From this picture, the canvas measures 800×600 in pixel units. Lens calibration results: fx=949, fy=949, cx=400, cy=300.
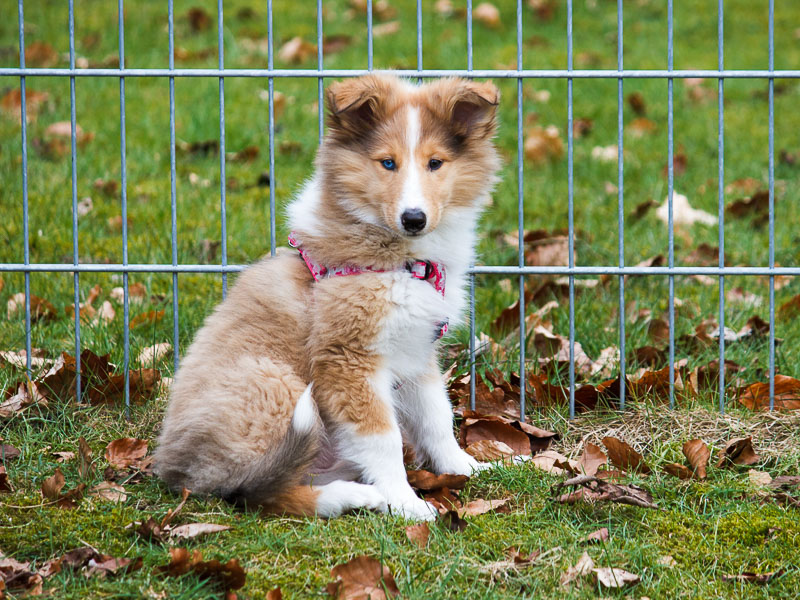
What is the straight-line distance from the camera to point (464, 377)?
13.6 feet

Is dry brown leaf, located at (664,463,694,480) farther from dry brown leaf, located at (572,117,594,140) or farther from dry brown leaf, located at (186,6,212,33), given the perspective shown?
dry brown leaf, located at (186,6,212,33)

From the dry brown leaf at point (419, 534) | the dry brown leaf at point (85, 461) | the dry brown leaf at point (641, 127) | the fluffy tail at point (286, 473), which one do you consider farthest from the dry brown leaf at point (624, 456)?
the dry brown leaf at point (641, 127)

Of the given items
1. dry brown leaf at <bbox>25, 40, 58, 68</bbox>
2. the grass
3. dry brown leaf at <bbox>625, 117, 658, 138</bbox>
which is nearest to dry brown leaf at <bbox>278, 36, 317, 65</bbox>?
the grass

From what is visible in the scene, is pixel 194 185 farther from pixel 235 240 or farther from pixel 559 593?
pixel 559 593

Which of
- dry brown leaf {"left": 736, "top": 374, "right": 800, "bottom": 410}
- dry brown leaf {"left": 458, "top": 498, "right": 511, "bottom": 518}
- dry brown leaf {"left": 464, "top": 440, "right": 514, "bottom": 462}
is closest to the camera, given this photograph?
dry brown leaf {"left": 458, "top": 498, "right": 511, "bottom": 518}

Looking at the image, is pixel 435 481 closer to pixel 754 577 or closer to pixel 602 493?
pixel 602 493

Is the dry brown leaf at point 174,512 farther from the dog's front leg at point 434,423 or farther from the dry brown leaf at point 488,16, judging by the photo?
the dry brown leaf at point 488,16

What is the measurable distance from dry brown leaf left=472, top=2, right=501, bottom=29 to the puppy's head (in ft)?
20.4

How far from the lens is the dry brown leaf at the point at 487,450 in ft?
11.8

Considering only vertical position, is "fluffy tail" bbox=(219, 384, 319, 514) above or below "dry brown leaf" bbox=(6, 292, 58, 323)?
below

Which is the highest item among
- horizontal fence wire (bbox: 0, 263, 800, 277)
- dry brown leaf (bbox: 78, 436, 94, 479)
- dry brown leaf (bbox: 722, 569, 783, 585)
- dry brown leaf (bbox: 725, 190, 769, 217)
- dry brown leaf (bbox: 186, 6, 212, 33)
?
dry brown leaf (bbox: 186, 6, 212, 33)

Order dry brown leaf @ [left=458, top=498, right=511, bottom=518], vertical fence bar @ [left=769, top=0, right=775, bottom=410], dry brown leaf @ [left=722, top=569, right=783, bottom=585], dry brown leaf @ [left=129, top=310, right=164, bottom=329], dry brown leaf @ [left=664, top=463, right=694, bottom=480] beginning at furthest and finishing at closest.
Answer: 1. dry brown leaf @ [left=129, top=310, right=164, bottom=329]
2. vertical fence bar @ [left=769, top=0, right=775, bottom=410]
3. dry brown leaf @ [left=664, top=463, right=694, bottom=480]
4. dry brown leaf @ [left=458, top=498, right=511, bottom=518]
5. dry brown leaf @ [left=722, top=569, right=783, bottom=585]

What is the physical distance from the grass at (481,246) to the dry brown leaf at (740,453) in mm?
84

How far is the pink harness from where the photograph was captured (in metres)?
3.22
